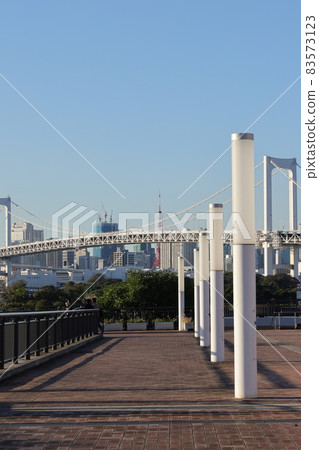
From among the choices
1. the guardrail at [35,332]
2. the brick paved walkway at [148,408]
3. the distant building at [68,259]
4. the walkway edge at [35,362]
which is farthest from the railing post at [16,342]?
the distant building at [68,259]

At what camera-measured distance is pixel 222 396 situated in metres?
8.45

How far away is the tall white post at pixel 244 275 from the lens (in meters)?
8.12

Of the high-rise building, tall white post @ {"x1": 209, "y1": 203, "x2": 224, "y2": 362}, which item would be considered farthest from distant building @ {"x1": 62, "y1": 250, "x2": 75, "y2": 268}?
tall white post @ {"x1": 209, "y1": 203, "x2": 224, "y2": 362}

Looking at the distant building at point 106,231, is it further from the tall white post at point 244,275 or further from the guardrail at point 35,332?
the tall white post at point 244,275

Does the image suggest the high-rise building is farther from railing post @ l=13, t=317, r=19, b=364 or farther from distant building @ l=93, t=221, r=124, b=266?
railing post @ l=13, t=317, r=19, b=364

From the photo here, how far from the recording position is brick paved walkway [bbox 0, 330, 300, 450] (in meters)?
6.07

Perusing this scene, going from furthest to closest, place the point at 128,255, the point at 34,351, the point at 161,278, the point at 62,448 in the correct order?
the point at 128,255 < the point at 161,278 < the point at 34,351 < the point at 62,448

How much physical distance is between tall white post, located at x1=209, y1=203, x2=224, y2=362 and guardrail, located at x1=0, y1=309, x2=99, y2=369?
3145 millimetres

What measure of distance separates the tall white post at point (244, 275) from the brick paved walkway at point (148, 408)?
325 millimetres
